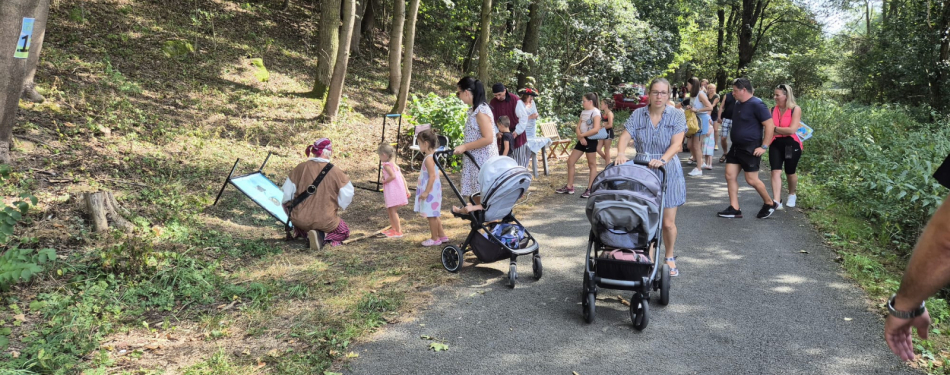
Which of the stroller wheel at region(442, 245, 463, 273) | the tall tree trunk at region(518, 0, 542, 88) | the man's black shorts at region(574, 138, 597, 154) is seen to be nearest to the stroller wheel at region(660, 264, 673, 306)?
the stroller wheel at region(442, 245, 463, 273)

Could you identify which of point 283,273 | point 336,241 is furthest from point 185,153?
point 283,273

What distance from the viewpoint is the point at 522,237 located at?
5.98m

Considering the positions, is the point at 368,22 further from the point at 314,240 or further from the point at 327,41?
the point at 314,240

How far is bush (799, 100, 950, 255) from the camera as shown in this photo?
7250 millimetres

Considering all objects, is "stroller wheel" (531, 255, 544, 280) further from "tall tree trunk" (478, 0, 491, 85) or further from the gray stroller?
"tall tree trunk" (478, 0, 491, 85)

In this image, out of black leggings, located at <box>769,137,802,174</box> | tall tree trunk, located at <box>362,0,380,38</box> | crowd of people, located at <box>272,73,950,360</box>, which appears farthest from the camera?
tall tree trunk, located at <box>362,0,380,38</box>

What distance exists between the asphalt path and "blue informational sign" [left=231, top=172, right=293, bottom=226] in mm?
2855

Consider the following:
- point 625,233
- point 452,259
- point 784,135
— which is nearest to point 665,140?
point 625,233

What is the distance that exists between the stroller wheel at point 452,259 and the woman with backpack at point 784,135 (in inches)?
203

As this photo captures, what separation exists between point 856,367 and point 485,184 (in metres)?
3.33

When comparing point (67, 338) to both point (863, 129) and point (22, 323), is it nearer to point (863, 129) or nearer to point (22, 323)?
point (22, 323)

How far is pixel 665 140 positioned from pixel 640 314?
6.05ft

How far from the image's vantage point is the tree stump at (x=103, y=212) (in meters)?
6.34

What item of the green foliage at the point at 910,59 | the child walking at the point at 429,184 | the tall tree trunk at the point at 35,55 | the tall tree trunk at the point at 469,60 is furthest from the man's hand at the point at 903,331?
the tall tree trunk at the point at 469,60
